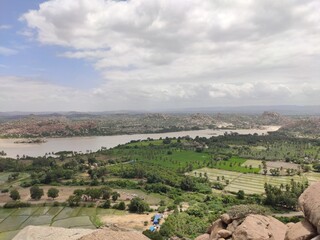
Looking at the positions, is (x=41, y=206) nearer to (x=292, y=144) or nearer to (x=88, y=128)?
(x=292, y=144)

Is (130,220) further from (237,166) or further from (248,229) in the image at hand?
(237,166)

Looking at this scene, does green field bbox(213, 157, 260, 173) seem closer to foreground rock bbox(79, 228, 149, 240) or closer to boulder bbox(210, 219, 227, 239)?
boulder bbox(210, 219, 227, 239)

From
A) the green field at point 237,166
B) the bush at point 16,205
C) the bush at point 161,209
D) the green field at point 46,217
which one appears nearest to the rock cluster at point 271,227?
the green field at point 46,217

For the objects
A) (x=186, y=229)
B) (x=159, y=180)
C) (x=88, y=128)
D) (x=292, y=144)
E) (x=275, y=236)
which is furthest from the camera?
(x=88, y=128)

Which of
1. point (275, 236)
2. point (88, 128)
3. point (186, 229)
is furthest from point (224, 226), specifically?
point (88, 128)

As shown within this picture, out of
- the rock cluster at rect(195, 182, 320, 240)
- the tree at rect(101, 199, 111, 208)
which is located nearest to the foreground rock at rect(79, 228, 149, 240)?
the rock cluster at rect(195, 182, 320, 240)

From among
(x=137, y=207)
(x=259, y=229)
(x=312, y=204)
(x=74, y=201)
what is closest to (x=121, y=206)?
(x=137, y=207)
